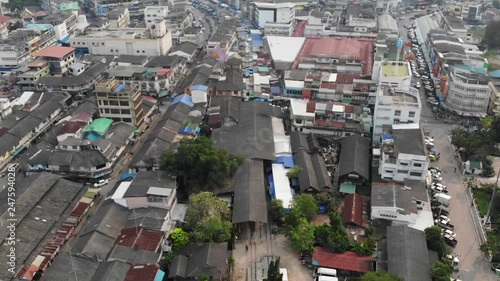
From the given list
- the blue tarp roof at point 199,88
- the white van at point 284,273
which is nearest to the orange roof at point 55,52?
the blue tarp roof at point 199,88

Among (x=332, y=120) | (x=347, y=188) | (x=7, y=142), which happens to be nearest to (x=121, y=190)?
(x=7, y=142)

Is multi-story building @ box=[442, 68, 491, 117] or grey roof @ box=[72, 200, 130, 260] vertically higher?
multi-story building @ box=[442, 68, 491, 117]

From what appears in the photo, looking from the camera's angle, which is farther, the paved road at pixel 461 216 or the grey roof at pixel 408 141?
the grey roof at pixel 408 141

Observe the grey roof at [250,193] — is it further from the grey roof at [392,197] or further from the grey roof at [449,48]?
the grey roof at [449,48]

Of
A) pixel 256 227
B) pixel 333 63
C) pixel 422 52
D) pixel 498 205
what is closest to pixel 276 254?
pixel 256 227

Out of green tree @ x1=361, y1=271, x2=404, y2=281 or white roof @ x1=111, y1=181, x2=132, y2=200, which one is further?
white roof @ x1=111, y1=181, x2=132, y2=200

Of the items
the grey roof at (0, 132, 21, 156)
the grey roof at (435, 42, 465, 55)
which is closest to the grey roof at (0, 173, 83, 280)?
the grey roof at (0, 132, 21, 156)

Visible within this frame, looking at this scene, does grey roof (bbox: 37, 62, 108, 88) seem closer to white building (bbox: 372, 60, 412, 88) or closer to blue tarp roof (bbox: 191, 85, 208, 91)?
blue tarp roof (bbox: 191, 85, 208, 91)
